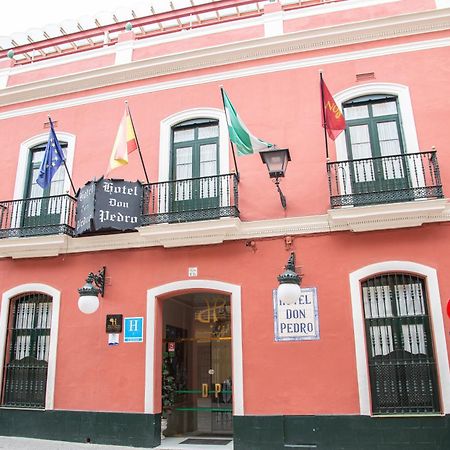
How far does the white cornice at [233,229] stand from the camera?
8211mm

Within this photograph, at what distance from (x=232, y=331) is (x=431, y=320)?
3.39 m

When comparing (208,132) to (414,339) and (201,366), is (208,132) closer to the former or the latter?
(201,366)

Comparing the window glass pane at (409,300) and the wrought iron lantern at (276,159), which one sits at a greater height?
the wrought iron lantern at (276,159)

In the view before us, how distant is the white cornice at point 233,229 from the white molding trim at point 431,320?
0.72 meters

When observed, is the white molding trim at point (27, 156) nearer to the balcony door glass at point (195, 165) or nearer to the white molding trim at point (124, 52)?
the white molding trim at point (124, 52)

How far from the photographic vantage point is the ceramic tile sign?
30.0 feet

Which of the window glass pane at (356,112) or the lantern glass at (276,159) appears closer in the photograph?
the lantern glass at (276,159)

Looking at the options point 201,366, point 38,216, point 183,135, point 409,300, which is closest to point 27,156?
point 38,216

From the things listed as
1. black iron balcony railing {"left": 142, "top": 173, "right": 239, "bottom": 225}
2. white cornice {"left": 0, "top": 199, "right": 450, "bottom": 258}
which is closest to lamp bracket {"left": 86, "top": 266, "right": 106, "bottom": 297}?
white cornice {"left": 0, "top": 199, "right": 450, "bottom": 258}

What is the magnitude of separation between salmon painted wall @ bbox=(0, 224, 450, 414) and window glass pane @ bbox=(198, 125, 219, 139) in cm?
252

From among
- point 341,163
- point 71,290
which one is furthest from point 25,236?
point 341,163

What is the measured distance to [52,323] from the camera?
31.7 ft

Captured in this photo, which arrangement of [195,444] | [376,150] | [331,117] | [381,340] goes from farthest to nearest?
[376,150] < [195,444] < [331,117] < [381,340]

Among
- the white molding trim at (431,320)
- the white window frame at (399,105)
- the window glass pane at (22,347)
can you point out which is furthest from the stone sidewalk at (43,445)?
the white window frame at (399,105)
